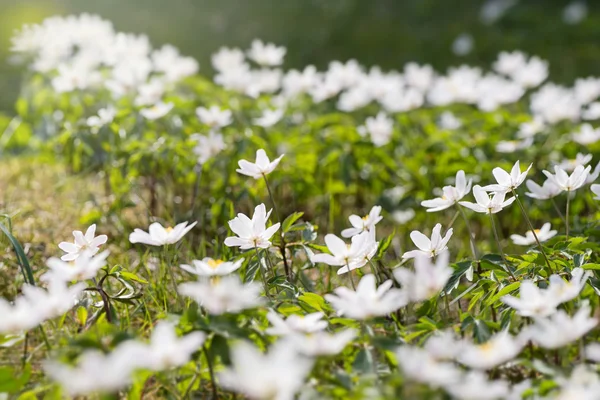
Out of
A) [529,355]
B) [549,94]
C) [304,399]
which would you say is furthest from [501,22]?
[304,399]

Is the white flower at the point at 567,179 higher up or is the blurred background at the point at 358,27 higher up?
the blurred background at the point at 358,27

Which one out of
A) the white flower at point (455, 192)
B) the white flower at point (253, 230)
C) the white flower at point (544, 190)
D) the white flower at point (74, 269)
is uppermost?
the white flower at point (544, 190)

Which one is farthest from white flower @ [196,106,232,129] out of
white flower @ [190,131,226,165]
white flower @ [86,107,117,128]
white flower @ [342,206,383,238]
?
white flower @ [342,206,383,238]

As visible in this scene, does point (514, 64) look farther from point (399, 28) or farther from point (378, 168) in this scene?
point (399, 28)

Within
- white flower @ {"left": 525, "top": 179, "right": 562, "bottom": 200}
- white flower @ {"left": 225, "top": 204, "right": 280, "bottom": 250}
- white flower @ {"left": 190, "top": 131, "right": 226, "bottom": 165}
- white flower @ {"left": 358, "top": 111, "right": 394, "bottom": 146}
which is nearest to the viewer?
white flower @ {"left": 225, "top": 204, "right": 280, "bottom": 250}

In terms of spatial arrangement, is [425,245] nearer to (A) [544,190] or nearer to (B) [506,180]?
(B) [506,180]

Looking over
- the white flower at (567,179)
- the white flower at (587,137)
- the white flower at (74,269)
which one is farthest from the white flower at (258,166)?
the white flower at (587,137)

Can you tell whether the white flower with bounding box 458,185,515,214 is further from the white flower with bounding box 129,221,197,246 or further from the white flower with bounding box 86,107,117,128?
the white flower with bounding box 86,107,117,128

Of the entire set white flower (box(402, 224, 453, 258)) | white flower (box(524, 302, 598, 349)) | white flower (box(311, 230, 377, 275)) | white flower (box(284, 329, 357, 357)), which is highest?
white flower (box(402, 224, 453, 258))

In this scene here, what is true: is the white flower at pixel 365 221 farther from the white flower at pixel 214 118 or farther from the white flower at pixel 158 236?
the white flower at pixel 214 118
